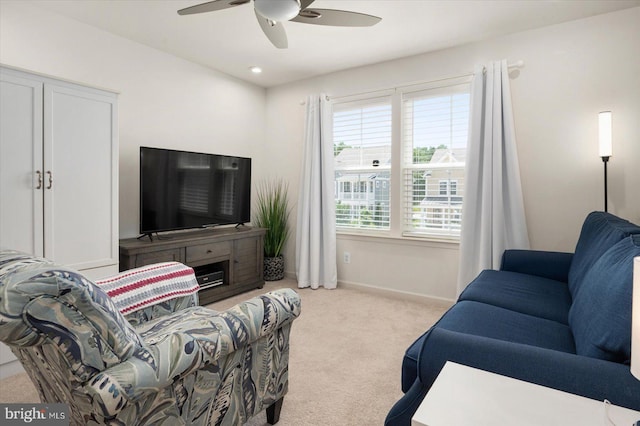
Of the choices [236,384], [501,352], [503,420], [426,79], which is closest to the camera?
[503,420]

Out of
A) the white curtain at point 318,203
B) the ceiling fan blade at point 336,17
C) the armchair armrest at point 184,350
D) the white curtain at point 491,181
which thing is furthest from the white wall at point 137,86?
the white curtain at point 491,181

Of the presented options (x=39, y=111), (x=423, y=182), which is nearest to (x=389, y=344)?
(x=423, y=182)

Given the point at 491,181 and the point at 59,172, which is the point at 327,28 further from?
the point at 59,172

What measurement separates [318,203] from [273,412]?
8.62 ft

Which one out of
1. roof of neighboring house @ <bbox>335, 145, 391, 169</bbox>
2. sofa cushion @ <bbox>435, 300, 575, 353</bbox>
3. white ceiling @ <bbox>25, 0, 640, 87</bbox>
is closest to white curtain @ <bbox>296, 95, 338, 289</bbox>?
roof of neighboring house @ <bbox>335, 145, 391, 169</bbox>

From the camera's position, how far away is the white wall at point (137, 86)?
266cm

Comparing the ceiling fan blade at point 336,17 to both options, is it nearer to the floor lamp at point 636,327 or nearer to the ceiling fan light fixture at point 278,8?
the ceiling fan light fixture at point 278,8

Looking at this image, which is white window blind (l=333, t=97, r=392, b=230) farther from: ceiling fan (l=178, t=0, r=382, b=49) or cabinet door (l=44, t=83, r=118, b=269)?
cabinet door (l=44, t=83, r=118, b=269)

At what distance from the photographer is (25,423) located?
120 cm

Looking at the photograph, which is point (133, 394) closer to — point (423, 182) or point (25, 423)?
point (25, 423)

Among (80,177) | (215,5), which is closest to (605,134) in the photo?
(215,5)

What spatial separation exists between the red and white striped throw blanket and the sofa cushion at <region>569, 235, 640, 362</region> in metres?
1.85

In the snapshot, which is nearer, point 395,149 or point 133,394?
point 133,394

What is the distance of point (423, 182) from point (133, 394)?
3.20m
